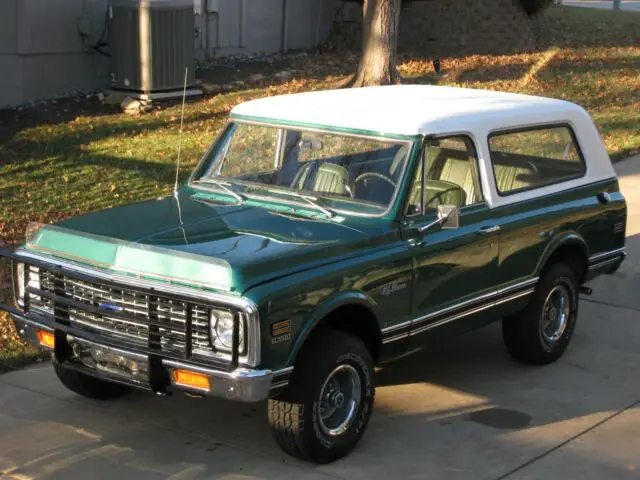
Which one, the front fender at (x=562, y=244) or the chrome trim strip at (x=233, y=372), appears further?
the front fender at (x=562, y=244)

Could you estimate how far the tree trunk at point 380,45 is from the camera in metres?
15.7

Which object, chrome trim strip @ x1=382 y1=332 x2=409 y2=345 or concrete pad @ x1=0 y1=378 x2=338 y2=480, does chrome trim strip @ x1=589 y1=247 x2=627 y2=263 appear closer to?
chrome trim strip @ x1=382 y1=332 x2=409 y2=345

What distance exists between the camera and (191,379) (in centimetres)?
538

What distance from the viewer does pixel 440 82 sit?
17.1 m

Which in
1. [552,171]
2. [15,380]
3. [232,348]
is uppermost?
[552,171]

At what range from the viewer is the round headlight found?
529 centimetres

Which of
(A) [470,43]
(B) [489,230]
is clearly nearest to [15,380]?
(B) [489,230]

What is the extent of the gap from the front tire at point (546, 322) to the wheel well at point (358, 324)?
1511 mm

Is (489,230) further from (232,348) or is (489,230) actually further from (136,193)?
(136,193)

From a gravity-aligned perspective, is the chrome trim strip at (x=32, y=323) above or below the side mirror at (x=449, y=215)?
below

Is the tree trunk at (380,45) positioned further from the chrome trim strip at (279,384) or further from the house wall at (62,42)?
the chrome trim strip at (279,384)

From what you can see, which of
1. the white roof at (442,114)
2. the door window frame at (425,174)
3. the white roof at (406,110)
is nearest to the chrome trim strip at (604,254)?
the white roof at (442,114)

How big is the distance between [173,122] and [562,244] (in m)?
7.83

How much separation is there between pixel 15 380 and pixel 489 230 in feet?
10.0
